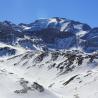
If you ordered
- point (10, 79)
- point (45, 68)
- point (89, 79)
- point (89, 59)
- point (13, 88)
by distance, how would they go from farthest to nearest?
point (45, 68), point (89, 59), point (89, 79), point (10, 79), point (13, 88)

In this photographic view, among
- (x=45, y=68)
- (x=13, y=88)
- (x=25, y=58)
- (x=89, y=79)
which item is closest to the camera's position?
(x=13, y=88)

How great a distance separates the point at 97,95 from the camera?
78375mm

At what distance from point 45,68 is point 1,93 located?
8974cm

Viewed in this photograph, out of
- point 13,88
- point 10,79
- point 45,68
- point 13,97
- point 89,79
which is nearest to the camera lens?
point 13,97

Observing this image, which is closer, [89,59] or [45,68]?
[89,59]

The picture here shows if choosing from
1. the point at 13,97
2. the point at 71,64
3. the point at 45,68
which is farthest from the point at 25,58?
the point at 13,97

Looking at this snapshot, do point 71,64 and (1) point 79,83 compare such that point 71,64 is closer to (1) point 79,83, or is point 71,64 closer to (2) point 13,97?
(1) point 79,83

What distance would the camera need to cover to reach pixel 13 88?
245ft

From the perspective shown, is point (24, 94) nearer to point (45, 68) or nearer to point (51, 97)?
point (51, 97)

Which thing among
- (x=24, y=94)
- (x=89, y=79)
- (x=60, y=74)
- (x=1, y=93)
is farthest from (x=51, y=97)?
(x=60, y=74)

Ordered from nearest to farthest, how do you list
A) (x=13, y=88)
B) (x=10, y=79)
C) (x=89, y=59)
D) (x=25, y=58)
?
(x=13, y=88), (x=10, y=79), (x=89, y=59), (x=25, y=58)

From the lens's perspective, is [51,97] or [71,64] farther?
[71,64]

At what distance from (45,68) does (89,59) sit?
2776 cm

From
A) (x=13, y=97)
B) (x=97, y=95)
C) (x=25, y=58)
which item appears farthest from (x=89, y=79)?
(x=25, y=58)
